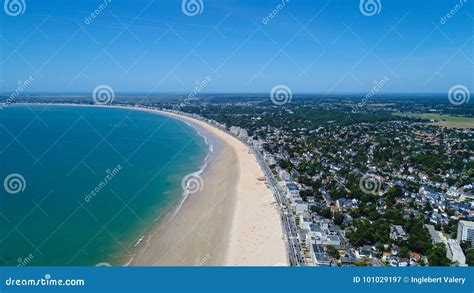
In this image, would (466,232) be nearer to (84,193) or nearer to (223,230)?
(223,230)

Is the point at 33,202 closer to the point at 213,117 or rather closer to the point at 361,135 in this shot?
the point at 361,135

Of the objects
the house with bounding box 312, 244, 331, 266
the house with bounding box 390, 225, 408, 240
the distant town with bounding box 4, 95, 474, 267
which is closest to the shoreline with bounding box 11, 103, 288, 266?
the distant town with bounding box 4, 95, 474, 267

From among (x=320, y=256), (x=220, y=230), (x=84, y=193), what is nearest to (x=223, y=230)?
(x=220, y=230)

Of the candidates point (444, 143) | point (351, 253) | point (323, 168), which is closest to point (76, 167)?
point (323, 168)

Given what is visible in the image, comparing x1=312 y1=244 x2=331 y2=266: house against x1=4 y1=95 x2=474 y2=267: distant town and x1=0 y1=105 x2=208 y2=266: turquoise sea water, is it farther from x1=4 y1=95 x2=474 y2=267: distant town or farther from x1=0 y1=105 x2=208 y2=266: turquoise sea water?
x1=0 y1=105 x2=208 y2=266: turquoise sea water

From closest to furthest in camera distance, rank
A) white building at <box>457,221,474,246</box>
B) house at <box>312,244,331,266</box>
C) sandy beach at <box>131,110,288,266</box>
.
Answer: house at <box>312,244,331,266</box>
sandy beach at <box>131,110,288,266</box>
white building at <box>457,221,474,246</box>

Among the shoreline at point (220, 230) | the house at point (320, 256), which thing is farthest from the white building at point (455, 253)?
the shoreline at point (220, 230)

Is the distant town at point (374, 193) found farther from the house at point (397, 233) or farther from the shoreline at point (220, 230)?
the shoreline at point (220, 230)
